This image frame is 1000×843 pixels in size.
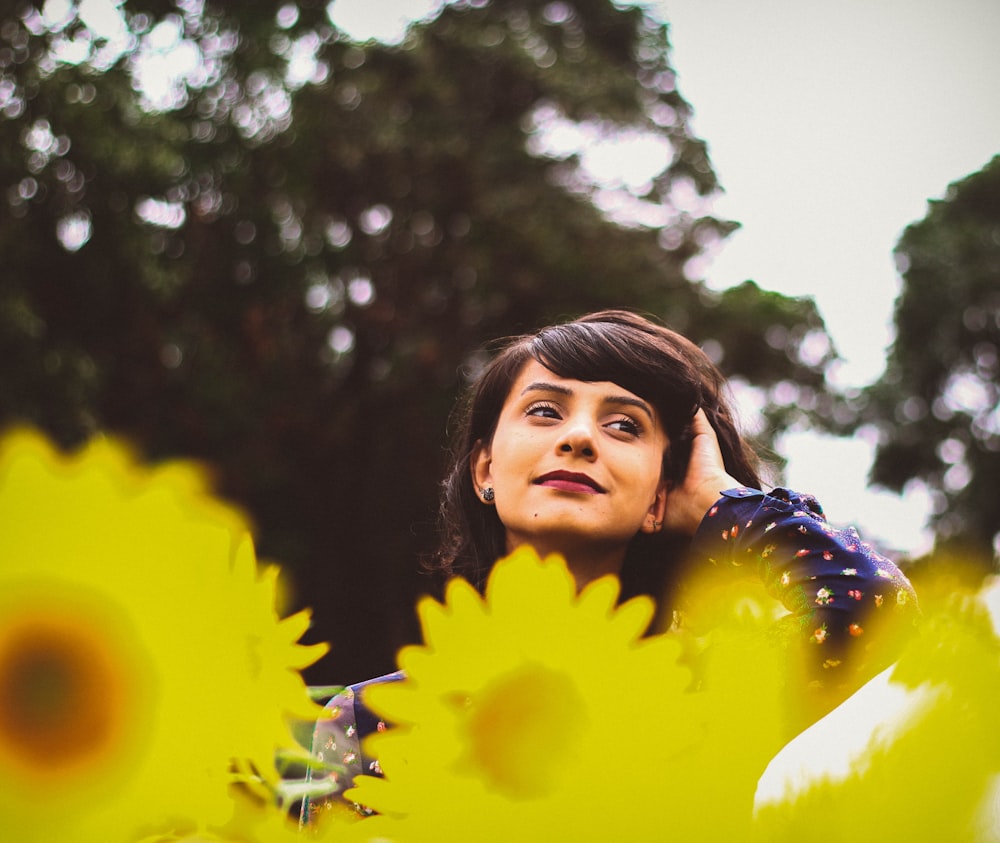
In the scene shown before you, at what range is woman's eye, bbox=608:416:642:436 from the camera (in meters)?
0.99

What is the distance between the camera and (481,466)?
1.30 metres

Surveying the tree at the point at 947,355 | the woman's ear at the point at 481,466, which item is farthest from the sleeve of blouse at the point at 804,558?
the tree at the point at 947,355

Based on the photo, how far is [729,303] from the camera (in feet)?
29.0

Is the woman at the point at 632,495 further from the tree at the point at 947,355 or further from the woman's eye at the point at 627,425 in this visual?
the tree at the point at 947,355

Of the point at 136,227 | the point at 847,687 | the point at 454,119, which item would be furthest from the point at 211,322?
the point at 847,687

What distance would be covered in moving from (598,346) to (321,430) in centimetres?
687

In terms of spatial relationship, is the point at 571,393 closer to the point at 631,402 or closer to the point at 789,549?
the point at 631,402

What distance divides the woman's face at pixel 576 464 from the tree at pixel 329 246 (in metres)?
4.25

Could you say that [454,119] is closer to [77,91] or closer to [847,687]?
[77,91]

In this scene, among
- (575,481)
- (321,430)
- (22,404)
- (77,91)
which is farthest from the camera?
(321,430)

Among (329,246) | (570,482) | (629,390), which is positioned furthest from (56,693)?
(329,246)

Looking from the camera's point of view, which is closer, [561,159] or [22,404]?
[22,404]

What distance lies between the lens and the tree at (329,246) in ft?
19.3

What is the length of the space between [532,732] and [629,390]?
0.91 metres
